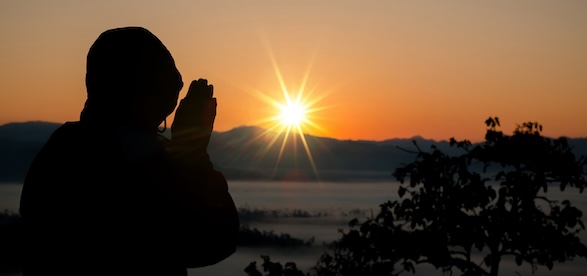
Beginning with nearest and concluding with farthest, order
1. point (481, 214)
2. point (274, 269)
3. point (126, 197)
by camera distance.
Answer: point (126, 197) → point (481, 214) → point (274, 269)

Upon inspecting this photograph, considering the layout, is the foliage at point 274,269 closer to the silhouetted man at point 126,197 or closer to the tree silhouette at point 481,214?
the tree silhouette at point 481,214

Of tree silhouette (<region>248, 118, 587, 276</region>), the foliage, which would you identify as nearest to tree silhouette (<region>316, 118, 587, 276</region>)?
tree silhouette (<region>248, 118, 587, 276</region>)

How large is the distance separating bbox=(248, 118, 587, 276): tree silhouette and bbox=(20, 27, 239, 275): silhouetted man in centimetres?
1247

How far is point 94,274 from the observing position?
2957 mm

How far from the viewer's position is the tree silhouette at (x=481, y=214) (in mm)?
15000

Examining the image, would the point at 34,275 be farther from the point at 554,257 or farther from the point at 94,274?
the point at 554,257

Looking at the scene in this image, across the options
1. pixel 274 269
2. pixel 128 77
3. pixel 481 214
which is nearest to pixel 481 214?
pixel 481 214

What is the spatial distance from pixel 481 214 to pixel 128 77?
42.7 feet

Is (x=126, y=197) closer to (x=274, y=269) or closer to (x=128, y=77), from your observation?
(x=128, y=77)

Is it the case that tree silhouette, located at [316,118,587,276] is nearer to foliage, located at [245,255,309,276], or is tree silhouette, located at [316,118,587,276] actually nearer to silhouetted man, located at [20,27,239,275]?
foliage, located at [245,255,309,276]

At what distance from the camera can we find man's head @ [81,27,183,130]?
123 inches

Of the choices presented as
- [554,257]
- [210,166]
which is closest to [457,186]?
[554,257]

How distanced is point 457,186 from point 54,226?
523 inches

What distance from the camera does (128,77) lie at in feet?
10.3
